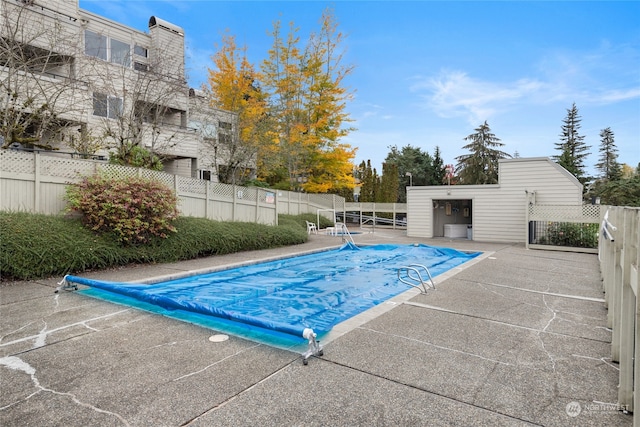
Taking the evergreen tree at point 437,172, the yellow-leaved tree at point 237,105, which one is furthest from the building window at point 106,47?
the evergreen tree at point 437,172

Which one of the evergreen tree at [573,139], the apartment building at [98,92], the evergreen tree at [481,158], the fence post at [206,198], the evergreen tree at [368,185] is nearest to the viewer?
the apartment building at [98,92]

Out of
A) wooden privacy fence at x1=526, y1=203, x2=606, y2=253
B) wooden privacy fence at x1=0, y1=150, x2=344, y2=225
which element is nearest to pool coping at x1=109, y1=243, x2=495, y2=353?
wooden privacy fence at x1=0, y1=150, x2=344, y2=225

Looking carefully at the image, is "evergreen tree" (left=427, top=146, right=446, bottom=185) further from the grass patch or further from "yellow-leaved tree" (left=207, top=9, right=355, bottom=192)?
the grass patch

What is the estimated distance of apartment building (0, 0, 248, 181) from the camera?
8.88 metres

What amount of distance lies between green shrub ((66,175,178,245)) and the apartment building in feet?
5.80

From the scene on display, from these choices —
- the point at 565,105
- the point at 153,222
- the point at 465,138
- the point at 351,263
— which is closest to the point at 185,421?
the point at 153,222

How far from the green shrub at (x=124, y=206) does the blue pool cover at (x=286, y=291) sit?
1865 millimetres

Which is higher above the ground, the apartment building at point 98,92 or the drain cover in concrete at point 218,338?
the apartment building at point 98,92

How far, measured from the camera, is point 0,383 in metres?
2.54

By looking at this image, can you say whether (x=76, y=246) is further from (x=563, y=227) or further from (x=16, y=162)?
(x=563, y=227)

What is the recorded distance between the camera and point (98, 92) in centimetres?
1235

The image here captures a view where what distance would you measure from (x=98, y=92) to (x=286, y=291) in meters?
10.9

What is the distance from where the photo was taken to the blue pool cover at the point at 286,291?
4.20 m

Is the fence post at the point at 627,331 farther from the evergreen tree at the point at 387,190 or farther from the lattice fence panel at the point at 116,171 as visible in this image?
the evergreen tree at the point at 387,190
